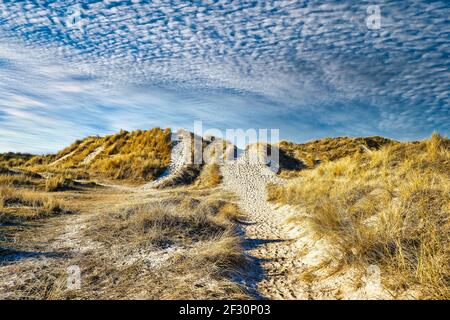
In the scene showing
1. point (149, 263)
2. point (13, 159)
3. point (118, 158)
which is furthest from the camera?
point (13, 159)

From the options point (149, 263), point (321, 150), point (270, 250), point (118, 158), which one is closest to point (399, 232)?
point (270, 250)

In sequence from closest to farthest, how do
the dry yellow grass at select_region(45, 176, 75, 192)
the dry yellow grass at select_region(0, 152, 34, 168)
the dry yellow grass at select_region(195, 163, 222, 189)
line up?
the dry yellow grass at select_region(45, 176, 75, 192)
the dry yellow grass at select_region(195, 163, 222, 189)
the dry yellow grass at select_region(0, 152, 34, 168)

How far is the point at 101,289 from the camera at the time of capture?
407 cm

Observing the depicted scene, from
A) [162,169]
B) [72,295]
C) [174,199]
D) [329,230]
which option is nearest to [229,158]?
[162,169]

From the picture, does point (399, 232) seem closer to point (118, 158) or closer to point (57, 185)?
point (57, 185)

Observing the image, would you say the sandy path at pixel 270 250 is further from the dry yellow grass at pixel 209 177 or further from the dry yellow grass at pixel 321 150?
the dry yellow grass at pixel 321 150

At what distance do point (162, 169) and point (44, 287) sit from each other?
21785 mm

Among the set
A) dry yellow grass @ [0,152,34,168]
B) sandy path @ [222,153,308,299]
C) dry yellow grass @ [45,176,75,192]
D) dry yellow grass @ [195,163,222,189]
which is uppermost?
dry yellow grass @ [0,152,34,168]

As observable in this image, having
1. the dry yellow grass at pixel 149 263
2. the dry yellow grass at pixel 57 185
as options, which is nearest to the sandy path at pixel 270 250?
the dry yellow grass at pixel 149 263

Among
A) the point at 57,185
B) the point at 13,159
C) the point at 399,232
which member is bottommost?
the point at 399,232

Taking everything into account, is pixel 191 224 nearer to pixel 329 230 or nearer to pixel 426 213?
pixel 329 230

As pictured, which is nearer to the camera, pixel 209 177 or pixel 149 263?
pixel 149 263

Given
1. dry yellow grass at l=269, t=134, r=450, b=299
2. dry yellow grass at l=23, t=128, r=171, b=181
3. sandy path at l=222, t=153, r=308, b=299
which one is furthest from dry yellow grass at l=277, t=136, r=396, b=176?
dry yellow grass at l=269, t=134, r=450, b=299

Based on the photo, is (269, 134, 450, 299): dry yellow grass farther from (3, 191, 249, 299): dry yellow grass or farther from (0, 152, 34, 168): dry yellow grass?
(0, 152, 34, 168): dry yellow grass
